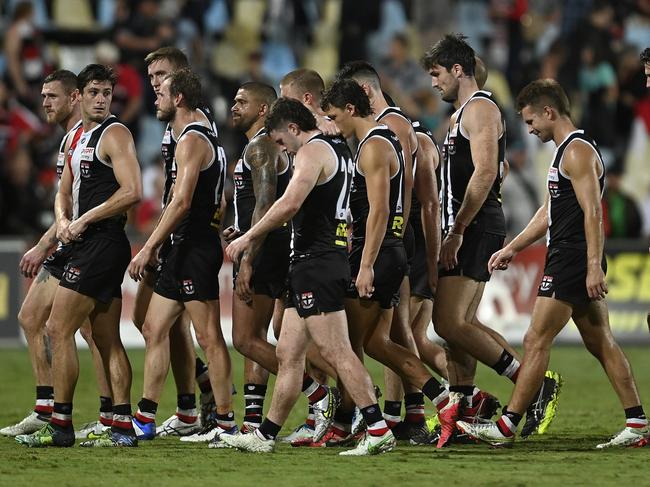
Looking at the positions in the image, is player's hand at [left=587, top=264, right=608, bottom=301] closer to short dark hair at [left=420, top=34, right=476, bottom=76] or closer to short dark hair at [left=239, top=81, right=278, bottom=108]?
short dark hair at [left=420, top=34, right=476, bottom=76]

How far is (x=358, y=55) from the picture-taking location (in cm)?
2162

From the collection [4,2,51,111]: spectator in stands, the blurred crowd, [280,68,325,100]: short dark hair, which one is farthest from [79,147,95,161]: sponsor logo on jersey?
[4,2,51,111]: spectator in stands

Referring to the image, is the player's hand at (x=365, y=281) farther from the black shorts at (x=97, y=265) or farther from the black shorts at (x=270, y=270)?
the black shorts at (x=97, y=265)

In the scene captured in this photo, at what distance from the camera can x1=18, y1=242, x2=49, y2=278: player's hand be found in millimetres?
9867

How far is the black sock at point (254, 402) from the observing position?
9766 millimetres

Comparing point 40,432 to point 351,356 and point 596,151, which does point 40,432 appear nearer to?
point 351,356

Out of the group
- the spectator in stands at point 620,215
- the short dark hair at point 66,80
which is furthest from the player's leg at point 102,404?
the spectator in stands at point 620,215

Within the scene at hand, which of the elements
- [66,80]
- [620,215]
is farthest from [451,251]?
[620,215]

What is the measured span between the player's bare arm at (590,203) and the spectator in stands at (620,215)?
10.3 m

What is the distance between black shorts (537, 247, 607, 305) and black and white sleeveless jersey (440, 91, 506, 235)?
81 centimetres

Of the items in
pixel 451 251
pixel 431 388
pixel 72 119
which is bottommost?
pixel 431 388

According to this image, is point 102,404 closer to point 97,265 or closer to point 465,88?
point 97,265

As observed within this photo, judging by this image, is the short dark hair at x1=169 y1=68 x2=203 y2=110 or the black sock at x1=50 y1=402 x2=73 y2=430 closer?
the black sock at x1=50 y1=402 x2=73 y2=430

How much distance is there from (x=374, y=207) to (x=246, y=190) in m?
1.51
